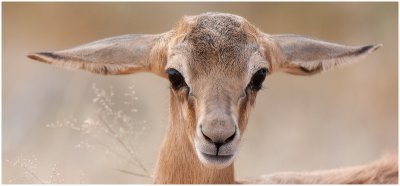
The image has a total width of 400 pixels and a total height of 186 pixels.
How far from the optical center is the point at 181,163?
22.1 feet

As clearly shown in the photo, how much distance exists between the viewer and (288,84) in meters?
13.7

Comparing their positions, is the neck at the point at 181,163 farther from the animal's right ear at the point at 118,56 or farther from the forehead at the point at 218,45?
the forehead at the point at 218,45

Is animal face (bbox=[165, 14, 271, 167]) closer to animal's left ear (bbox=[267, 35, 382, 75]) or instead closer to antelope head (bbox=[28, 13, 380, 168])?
antelope head (bbox=[28, 13, 380, 168])

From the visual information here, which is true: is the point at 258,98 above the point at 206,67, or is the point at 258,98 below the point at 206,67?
below

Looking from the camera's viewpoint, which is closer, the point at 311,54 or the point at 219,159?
the point at 219,159

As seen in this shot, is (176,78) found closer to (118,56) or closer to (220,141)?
(118,56)

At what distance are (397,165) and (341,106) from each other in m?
5.31

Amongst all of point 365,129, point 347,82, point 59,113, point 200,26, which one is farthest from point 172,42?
point 347,82

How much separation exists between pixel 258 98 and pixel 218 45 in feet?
21.7

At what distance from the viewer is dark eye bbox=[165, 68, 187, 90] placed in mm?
6340

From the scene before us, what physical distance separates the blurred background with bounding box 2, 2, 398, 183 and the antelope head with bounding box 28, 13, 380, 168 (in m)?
3.04

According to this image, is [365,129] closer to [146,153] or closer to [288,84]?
[288,84]

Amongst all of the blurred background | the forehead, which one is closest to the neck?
the forehead

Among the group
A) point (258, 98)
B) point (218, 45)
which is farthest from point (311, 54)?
point (258, 98)
